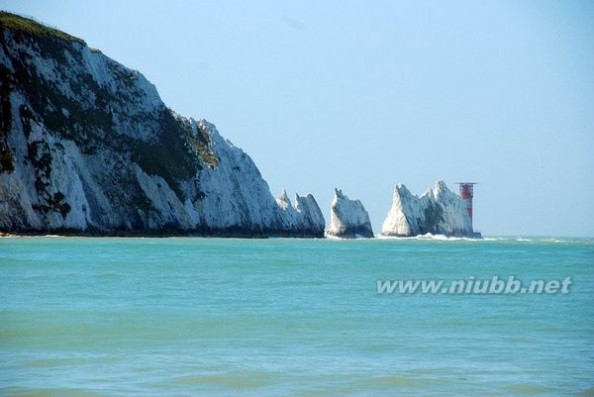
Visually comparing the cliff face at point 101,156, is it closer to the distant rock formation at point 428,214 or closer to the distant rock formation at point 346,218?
the distant rock formation at point 346,218

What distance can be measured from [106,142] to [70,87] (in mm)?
6249

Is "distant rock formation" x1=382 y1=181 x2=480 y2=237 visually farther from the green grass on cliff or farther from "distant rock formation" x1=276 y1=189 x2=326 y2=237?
the green grass on cliff

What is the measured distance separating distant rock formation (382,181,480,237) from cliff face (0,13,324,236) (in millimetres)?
35135

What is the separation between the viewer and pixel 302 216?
145750 mm

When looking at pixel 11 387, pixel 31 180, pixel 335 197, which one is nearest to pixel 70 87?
pixel 31 180

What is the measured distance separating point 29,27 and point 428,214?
277ft

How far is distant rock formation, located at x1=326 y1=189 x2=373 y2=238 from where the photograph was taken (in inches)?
6122

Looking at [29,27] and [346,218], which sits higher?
[29,27]

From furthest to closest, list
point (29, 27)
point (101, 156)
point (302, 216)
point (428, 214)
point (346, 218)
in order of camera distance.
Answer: point (428, 214), point (346, 218), point (302, 216), point (101, 156), point (29, 27)

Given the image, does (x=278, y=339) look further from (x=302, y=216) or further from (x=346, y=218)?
(x=346, y=218)

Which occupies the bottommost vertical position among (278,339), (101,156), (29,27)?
(278,339)

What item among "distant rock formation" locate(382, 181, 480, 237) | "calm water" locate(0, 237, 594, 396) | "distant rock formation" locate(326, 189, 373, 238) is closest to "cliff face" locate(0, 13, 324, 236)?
"distant rock formation" locate(326, 189, 373, 238)

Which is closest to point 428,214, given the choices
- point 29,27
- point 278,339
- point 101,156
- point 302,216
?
point 302,216

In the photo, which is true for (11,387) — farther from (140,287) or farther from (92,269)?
(92,269)
